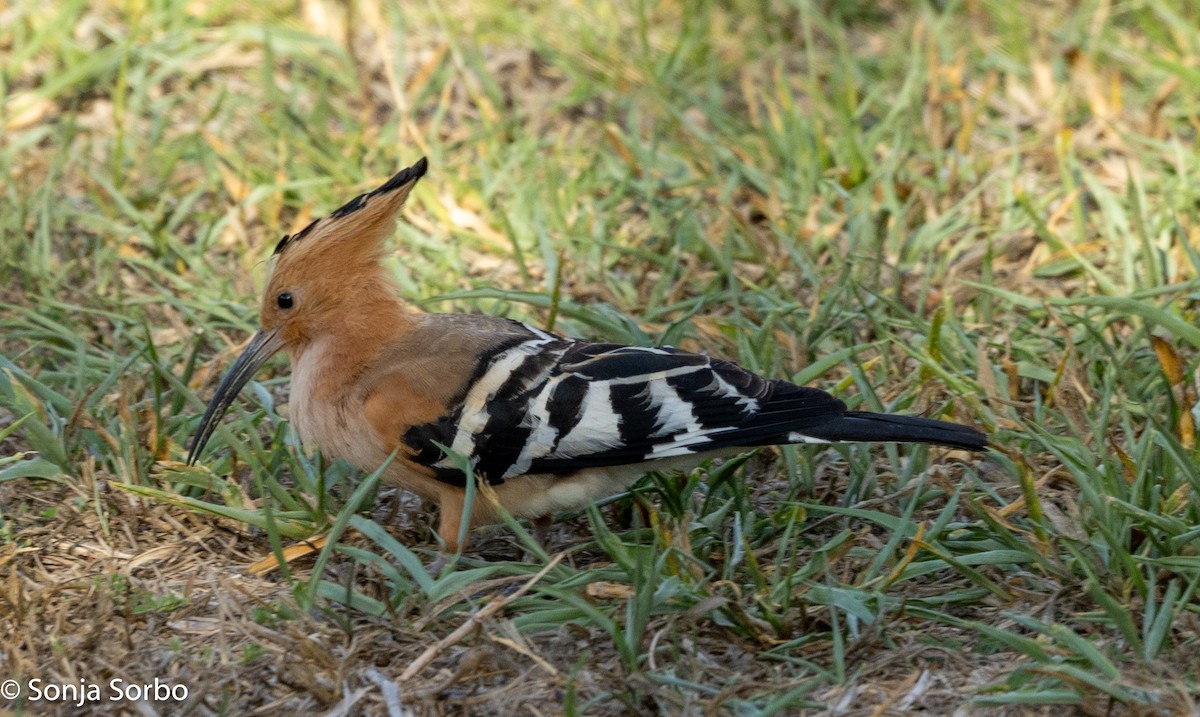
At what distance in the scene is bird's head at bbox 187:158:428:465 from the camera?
3.06 metres

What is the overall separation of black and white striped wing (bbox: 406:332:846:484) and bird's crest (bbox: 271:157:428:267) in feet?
1.47

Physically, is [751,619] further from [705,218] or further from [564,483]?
[705,218]

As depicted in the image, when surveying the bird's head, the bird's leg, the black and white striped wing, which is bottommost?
the bird's leg

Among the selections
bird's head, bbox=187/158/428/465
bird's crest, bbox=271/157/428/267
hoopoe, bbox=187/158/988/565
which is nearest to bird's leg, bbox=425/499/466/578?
hoopoe, bbox=187/158/988/565

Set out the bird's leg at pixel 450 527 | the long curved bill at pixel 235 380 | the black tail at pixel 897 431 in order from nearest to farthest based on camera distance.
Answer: the black tail at pixel 897 431 → the bird's leg at pixel 450 527 → the long curved bill at pixel 235 380

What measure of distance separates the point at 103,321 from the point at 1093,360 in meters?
2.57

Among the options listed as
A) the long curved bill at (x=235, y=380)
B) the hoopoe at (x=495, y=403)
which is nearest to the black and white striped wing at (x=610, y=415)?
the hoopoe at (x=495, y=403)

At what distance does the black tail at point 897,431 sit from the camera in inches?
105

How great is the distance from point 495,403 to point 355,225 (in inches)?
22.0

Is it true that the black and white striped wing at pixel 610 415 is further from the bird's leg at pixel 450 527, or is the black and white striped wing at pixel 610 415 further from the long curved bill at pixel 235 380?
the long curved bill at pixel 235 380

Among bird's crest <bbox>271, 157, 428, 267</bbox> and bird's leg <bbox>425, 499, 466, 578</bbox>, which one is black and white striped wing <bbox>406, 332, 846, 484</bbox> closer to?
bird's leg <bbox>425, 499, 466, 578</bbox>

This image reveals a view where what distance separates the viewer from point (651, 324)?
12.2 ft

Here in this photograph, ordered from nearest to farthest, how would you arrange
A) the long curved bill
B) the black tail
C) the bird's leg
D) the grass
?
the grass
the black tail
the bird's leg
the long curved bill

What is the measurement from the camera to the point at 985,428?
311 cm
